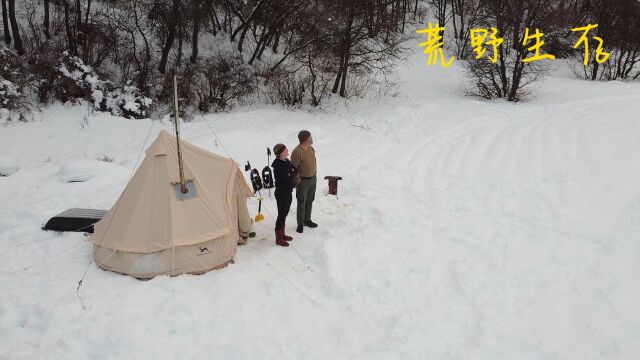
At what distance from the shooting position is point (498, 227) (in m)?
7.35

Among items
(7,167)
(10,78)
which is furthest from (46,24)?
(7,167)

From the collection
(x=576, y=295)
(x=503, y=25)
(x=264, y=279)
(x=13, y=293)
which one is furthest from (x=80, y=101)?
(x=503, y=25)

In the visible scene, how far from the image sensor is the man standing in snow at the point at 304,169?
684 centimetres

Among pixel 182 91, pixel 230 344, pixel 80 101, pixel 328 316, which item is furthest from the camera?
pixel 182 91

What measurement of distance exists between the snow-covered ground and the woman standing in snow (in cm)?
45

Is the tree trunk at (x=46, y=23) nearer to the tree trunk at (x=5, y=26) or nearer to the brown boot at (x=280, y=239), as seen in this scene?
the tree trunk at (x=5, y=26)

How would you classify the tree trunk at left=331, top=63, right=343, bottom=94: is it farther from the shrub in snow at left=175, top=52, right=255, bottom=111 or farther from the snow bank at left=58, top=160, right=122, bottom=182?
the snow bank at left=58, top=160, right=122, bottom=182

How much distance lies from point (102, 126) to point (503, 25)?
16.1 metres

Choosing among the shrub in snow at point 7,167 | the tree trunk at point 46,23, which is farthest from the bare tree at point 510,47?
the tree trunk at point 46,23

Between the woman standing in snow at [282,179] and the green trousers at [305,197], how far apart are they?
1.17 feet

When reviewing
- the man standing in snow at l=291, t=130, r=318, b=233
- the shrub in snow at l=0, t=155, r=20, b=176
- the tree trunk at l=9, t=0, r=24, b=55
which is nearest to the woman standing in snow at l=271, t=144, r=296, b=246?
the man standing in snow at l=291, t=130, r=318, b=233

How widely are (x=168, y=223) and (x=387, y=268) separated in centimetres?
316

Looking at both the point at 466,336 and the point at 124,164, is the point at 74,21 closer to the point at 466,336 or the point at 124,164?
the point at 124,164

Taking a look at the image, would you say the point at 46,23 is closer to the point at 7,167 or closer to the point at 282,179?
the point at 7,167
